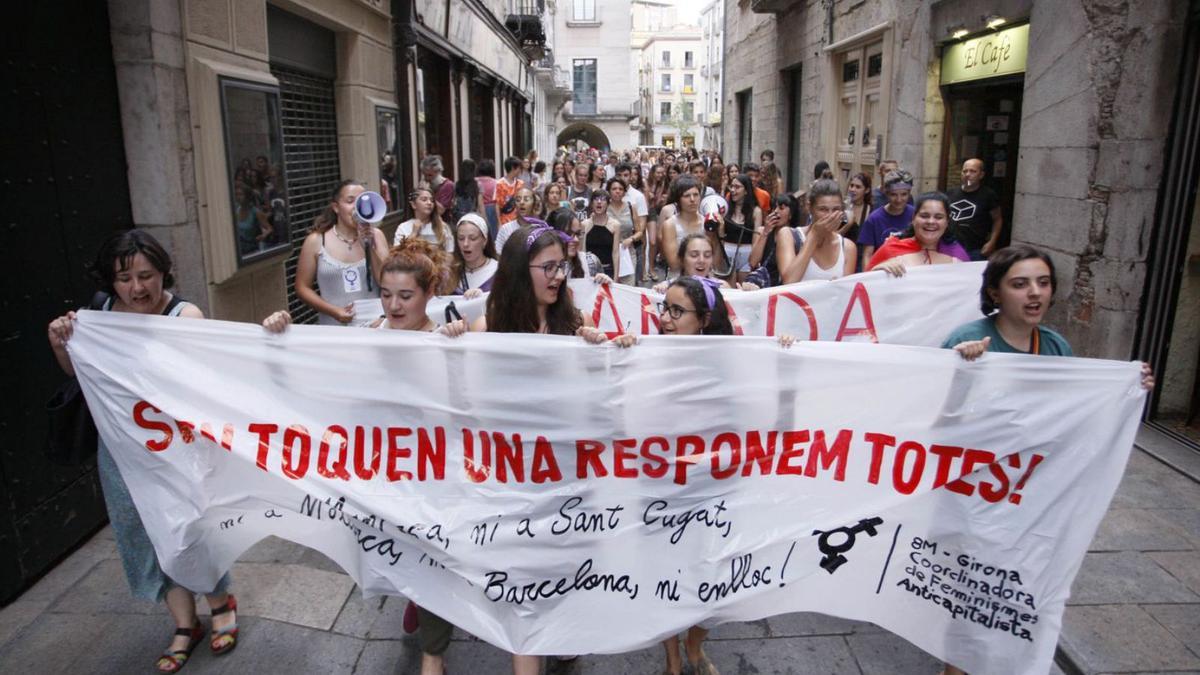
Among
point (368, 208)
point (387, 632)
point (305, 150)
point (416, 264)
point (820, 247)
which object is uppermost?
point (305, 150)

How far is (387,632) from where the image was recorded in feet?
11.9

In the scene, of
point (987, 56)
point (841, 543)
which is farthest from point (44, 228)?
point (987, 56)

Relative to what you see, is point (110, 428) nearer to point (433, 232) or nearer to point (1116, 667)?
point (433, 232)

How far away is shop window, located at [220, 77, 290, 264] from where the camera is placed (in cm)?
534

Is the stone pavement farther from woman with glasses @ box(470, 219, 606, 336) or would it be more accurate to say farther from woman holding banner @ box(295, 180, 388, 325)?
woman holding banner @ box(295, 180, 388, 325)

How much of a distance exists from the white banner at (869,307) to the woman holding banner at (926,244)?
13 cm

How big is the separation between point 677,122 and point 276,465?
93437 mm

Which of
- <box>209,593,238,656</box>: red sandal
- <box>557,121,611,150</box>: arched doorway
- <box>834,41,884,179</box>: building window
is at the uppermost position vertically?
<box>557,121,611,150</box>: arched doorway

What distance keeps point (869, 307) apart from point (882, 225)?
195 centimetres

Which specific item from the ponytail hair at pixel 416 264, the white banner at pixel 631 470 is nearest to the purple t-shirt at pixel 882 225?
the white banner at pixel 631 470

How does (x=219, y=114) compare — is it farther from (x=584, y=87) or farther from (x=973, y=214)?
(x=584, y=87)

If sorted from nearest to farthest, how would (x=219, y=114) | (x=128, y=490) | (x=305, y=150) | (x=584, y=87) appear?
(x=128, y=490)
(x=219, y=114)
(x=305, y=150)
(x=584, y=87)

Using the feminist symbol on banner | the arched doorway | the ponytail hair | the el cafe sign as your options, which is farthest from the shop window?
the arched doorway

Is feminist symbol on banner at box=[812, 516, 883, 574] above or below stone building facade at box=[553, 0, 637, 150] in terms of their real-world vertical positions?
below
